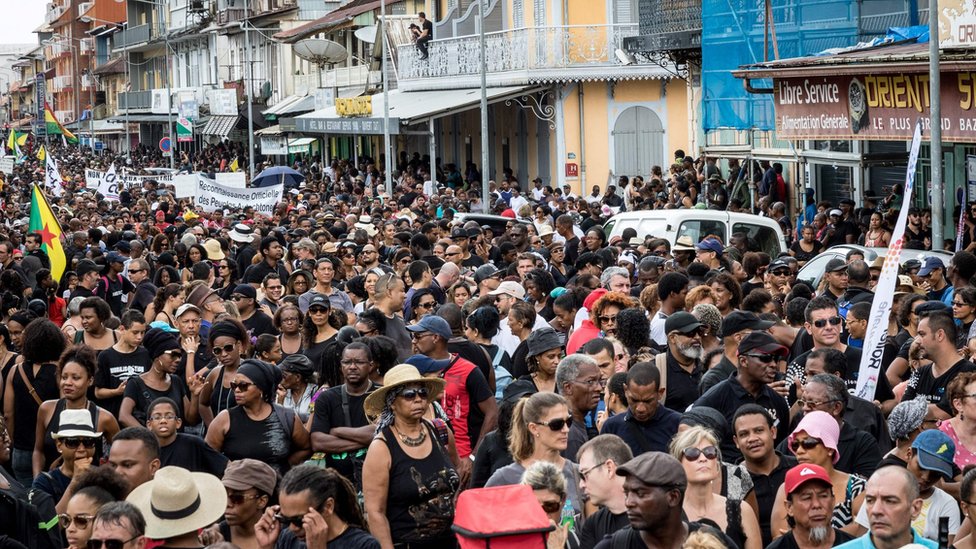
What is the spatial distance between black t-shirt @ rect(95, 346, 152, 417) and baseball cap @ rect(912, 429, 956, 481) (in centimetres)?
542

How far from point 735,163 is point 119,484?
2379cm

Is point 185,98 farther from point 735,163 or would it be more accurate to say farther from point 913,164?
point 913,164

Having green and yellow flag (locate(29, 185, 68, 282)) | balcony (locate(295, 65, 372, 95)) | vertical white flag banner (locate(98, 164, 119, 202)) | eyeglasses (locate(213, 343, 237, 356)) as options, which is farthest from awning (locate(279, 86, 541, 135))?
eyeglasses (locate(213, 343, 237, 356))

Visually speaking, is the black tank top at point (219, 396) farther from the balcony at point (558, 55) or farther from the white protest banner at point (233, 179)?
the balcony at point (558, 55)

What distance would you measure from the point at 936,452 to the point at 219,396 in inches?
179

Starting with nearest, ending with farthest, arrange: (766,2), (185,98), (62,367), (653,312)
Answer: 1. (62,367)
2. (653,312)
3. (766,2)
4. (185,98)

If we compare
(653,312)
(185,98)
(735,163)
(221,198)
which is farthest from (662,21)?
(185,98)

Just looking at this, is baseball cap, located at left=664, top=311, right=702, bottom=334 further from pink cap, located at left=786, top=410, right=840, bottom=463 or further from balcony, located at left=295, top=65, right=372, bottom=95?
balcony, located at left=295, top=65, right=372, bottom=95

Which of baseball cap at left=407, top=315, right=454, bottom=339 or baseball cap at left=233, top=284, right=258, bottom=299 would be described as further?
baseball cap at left=233, top=284, right=258, bottom=299

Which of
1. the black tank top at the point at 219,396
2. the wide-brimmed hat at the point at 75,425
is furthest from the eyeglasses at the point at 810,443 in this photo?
the black tank top at the point at 219,396

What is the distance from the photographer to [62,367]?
9195mm

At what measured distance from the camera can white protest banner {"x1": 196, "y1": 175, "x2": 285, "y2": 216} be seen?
27781 mm

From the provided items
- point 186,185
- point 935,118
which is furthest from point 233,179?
point 935,118

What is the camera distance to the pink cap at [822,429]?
7145 mm
